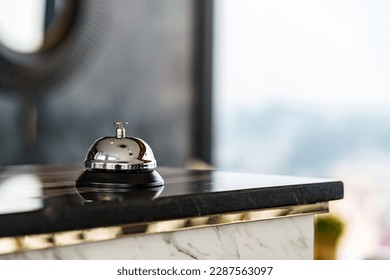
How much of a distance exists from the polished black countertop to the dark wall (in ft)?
7.81

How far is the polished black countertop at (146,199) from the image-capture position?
3.05 feet

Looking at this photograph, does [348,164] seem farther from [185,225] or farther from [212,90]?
[185,225]

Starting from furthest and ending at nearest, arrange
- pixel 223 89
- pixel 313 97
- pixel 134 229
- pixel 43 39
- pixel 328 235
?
pixel 223 89 → pixel 313 97 → pixel 43 39 → pixel 328 235 → pixel 134 229

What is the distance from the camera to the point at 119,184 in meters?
1.14

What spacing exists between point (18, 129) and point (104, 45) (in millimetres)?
691

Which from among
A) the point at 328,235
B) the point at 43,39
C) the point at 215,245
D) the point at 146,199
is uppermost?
the point at 43,39

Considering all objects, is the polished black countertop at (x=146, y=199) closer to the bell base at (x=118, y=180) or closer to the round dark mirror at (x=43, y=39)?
the bell base at (x=118, y=180)

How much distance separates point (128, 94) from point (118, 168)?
3002 millimetres

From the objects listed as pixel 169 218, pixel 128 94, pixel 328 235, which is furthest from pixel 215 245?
pixel 128 94

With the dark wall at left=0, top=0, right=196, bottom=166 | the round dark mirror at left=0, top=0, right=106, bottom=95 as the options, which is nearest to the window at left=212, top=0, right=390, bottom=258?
the dark wall at left=0, top=0, right=196, bottom=166

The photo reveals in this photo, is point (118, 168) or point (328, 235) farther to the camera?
point (328, 235)

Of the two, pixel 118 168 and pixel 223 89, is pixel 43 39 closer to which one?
pixel 223 89

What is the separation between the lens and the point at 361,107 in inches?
154
